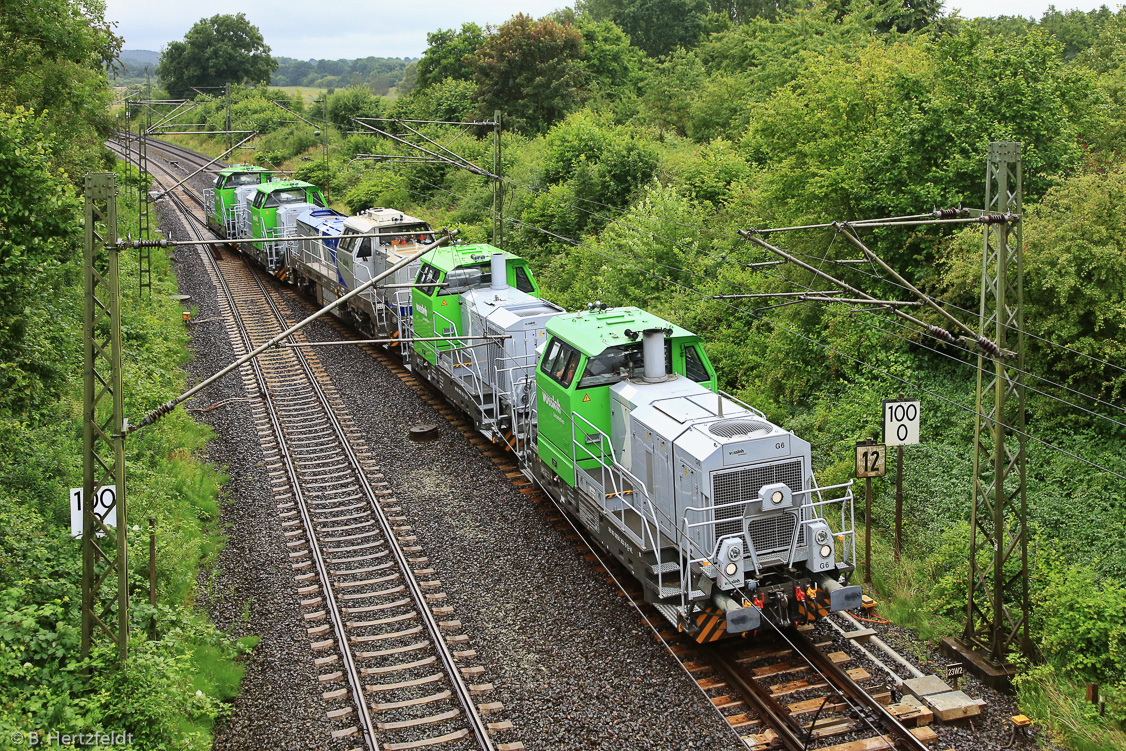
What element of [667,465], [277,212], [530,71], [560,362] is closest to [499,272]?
[560,362]

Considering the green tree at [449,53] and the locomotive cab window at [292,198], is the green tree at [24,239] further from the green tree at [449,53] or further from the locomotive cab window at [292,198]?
the green tree at [449,53]

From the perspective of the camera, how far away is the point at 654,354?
1327 centimetres

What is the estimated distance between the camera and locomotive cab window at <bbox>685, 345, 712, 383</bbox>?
542 inches

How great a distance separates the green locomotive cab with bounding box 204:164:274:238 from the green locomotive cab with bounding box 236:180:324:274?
7.30 ft

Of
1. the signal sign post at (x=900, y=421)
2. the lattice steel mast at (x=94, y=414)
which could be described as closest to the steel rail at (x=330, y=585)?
the lattice steel mast at (x=94, y=414)

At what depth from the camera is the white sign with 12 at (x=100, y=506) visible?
9.91 m

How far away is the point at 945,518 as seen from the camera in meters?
14.1

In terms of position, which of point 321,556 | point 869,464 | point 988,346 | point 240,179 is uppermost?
point 240,179

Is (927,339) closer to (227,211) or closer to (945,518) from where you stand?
(945,518)

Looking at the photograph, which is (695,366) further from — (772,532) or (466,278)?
(466,278)

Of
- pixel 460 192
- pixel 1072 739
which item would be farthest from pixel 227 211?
pixel 1072 739

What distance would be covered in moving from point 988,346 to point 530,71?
125 ft

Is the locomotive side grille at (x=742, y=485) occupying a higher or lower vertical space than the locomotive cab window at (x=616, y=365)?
lower

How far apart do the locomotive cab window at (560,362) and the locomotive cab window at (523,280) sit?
5.57 m
